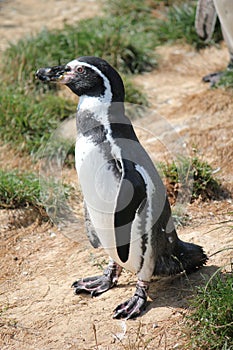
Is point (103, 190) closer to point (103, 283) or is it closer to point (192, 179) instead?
point (103, 283)

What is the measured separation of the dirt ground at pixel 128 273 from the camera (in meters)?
3.66

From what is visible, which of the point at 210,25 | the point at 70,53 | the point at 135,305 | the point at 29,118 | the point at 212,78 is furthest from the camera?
the point at 70,53

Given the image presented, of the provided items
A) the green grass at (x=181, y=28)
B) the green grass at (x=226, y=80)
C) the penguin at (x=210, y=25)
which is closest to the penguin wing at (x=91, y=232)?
the penguin at (x=210, y=25)

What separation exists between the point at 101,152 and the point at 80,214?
157 centimetres

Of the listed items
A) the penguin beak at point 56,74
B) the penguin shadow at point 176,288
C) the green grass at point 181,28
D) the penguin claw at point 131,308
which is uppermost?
the penguin beak at point 56,74

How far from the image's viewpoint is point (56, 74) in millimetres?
3777

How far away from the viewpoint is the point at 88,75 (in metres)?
3.67

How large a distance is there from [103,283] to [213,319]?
32.3 inches

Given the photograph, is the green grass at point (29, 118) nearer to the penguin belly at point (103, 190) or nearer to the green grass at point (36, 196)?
the green grass at point (36, 196)

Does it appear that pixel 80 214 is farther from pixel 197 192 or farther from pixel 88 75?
pixel 88 75

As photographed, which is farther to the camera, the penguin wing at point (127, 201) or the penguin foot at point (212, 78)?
the penguin foot at point (212, 78)

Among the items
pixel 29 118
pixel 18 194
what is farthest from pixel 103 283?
pixel 29 118

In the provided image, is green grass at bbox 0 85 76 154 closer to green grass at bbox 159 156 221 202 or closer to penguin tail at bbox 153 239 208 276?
green grass at bbox 159 156 221 202

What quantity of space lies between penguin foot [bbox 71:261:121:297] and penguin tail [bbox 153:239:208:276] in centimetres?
32
